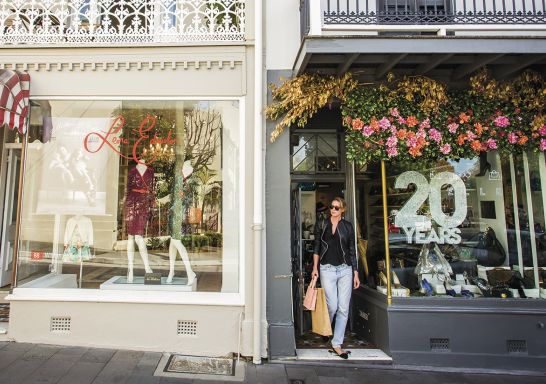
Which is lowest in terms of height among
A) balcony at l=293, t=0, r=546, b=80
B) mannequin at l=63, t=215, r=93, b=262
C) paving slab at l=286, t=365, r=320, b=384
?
paving slab at l=286, t=365, r=320, b=384

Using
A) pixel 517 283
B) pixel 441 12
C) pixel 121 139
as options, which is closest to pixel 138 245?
pixel 121 139

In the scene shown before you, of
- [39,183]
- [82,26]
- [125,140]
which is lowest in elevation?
[39,183]

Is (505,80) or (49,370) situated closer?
(49,370)

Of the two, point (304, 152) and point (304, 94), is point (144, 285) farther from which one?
point (304, 94)

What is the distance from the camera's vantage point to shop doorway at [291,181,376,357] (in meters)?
Result: 5.30

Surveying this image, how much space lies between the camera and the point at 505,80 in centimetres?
494

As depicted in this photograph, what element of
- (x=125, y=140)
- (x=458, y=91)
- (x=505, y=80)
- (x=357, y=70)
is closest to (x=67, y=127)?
(x=125, y=140)

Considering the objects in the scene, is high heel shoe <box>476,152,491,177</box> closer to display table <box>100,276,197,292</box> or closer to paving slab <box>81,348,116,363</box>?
display table <box>100,276,197,292</box>

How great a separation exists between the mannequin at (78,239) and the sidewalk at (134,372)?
56.2 inches

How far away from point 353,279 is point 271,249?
4.32 ft

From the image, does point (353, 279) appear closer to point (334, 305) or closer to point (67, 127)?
point (334, 305)

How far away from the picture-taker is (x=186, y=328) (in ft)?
15.6

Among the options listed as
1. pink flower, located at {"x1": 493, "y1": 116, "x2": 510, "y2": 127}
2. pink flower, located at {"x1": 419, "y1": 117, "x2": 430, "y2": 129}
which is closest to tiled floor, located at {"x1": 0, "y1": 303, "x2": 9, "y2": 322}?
pink flower, located at {"x1": 419, "y1": 117, "x2": 430, "y2": 129}

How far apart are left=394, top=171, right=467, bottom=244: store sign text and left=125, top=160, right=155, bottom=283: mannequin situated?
388 centimetres
